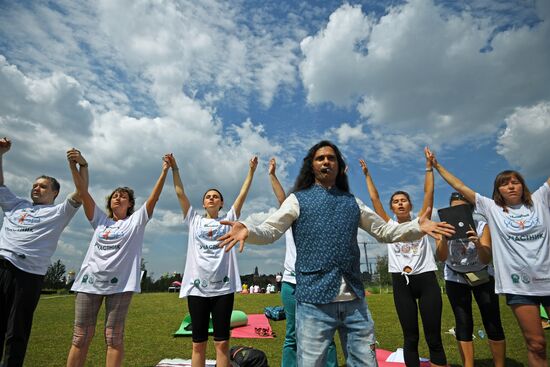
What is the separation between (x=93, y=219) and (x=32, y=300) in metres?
1.32

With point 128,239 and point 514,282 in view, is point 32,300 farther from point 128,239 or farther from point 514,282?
point 514,282

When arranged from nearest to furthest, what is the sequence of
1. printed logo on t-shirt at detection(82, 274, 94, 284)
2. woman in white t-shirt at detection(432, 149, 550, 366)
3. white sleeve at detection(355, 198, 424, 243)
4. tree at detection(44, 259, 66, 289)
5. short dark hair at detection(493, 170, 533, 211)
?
white sleeve at detection(355, 198, 424, 243), woman in white t-shirt at detection(432, 149, 550, 366), short dark hair at detection(493, 170, 533, 211), printed logo on t-shirt at detection(82, 274, 94, 284), tree at detection(44, 259, 66, 289)

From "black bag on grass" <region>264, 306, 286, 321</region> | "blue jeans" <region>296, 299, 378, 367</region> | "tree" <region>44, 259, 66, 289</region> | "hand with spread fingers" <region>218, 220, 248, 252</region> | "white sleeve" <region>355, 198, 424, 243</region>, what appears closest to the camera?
"hand with spread fingers" <region>218, 220, 248, 252</region>

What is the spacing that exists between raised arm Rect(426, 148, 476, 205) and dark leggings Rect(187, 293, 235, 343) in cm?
361

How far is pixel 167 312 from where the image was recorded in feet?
49.8

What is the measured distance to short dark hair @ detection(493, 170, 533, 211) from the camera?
4853 mm

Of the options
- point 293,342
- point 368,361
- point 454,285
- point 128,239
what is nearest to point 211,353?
point 293,342

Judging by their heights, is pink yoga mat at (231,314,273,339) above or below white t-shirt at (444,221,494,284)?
below

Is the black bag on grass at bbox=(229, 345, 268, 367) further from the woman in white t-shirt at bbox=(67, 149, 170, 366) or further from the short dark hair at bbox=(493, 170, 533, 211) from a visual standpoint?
the short dark hair at bbox=(493, 170, 533, 211)

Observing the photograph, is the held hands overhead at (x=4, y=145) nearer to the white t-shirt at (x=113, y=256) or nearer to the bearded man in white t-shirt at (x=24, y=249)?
the bearded man in white t-shirt at (x=24, y=249)

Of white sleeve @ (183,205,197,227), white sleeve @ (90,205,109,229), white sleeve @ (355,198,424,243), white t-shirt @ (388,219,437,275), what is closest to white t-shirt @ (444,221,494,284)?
white t-shirt @ (388,219,437,275)

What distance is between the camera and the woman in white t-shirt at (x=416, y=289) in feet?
16.4

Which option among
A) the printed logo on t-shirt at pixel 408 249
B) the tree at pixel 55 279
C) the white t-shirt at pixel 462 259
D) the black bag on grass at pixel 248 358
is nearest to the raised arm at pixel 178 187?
the black bag on grass at pixel 248 358

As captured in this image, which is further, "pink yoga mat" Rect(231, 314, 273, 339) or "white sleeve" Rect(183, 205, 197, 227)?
"pink yoga mat" Rect(231, 314, 273, 339)
